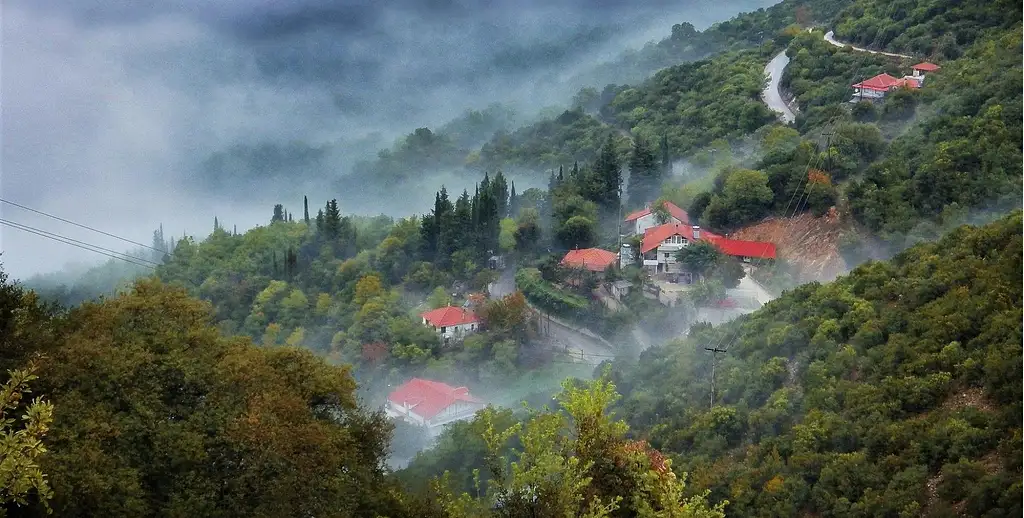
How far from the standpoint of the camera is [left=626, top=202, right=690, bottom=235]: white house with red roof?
2055cm

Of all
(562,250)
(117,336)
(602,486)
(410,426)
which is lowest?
(410,426)

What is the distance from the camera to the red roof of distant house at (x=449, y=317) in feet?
63.3

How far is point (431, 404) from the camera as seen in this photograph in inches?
616

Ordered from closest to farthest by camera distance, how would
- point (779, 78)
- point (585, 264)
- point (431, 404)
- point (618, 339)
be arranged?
point (431, 404) → point (618, 339) → point (585, 264) → point (779, 78)

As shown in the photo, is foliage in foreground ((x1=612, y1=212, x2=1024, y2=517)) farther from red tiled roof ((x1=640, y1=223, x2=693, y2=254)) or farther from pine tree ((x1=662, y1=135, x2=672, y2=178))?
pine tree ((x1=662, y1=135, x2=672, y2=178))

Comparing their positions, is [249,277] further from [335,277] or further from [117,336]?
[117,336]

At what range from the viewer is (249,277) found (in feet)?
76.6

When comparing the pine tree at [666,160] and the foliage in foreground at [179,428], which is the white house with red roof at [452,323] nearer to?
the pine tree at [666,160]

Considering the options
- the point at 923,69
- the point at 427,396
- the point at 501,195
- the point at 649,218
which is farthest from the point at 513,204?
the point at 923,69

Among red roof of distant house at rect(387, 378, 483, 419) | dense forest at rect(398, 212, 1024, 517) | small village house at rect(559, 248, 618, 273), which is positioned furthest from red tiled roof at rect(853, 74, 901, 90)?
red roof of distant house at rect(387, 378, 483, 419)

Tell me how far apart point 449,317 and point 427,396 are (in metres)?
3.71

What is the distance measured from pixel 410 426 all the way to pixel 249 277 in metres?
9.97

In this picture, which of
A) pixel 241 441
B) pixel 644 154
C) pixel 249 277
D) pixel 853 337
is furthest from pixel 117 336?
pixel 644 154

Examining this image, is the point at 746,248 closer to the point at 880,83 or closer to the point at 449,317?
Answer: the point at 449,317
